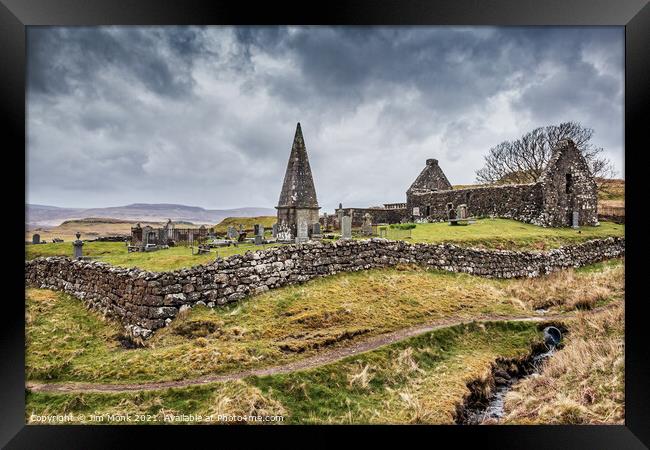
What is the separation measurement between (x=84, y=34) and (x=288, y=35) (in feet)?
10.0

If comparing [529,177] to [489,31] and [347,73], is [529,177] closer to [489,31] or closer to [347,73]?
[489,31]

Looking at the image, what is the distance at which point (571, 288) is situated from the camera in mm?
5035

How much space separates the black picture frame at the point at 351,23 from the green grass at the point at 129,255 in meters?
0.61

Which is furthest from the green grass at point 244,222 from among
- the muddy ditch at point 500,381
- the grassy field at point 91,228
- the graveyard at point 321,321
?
the muddy ditch at point 500,381

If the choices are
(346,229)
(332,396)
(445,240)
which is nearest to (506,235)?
(445,240)

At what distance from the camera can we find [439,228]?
7.05 metres

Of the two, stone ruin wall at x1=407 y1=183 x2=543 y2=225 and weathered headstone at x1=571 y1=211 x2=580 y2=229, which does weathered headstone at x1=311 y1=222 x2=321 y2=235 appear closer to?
stone ruin wall at x1=407 y1=183 x2=543 y2=225

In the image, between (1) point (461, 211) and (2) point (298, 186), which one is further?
(1) point (461, 211)

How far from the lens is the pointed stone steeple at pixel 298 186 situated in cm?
600

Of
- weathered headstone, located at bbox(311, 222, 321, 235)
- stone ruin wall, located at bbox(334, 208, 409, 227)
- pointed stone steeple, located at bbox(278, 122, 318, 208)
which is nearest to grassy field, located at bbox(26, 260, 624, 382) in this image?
weathered headstone, located at bbox(311, 222, 321, 235)

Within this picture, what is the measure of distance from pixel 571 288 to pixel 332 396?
14.4 feet

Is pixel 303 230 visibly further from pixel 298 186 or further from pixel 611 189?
pixel 611 189

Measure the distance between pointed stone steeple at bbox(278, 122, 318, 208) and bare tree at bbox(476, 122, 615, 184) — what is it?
3.31 meters

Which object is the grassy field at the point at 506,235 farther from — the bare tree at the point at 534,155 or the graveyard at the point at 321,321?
the bare tree at the point at 534,155
